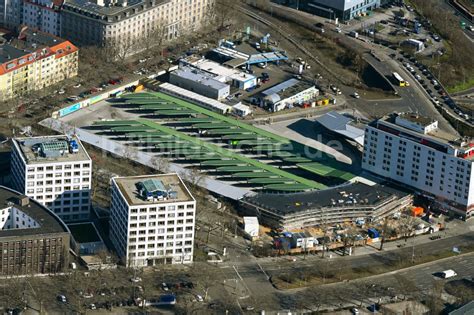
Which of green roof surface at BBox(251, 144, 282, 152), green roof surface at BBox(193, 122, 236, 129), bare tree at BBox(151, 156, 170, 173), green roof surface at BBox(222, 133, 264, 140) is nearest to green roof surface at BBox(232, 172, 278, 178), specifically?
green roof surface at BBox(251, 144, 282, 152)

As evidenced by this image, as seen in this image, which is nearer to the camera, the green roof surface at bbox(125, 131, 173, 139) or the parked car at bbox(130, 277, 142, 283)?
the parked car at bbox(130, 277, 142, 283)

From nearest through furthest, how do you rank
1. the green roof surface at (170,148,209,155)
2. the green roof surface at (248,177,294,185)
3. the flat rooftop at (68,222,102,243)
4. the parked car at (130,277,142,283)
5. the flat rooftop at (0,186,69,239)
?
the flat rooftop at (0,186,69,239) → the parked car at (130,277,142,283) → the flat rooftop at (68,222,102,243) → the green roof surface at (248,177,294,185) → the green roof surface at (170,148,209,155)

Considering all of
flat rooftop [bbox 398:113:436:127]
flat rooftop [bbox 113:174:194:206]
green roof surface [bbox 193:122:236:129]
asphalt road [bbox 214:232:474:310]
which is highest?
flat rooftop [bbox 398:113:436:127]

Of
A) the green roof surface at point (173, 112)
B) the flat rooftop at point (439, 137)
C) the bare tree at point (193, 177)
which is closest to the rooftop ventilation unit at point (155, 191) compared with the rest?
the bare tree at point (193, 177)

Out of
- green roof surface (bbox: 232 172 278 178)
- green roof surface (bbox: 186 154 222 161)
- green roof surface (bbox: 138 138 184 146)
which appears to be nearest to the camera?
green roof surface (bbox: 232 172 278 178)

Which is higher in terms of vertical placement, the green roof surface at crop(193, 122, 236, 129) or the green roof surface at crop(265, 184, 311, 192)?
the green roof surface at crop(193, 122, 236, 129)

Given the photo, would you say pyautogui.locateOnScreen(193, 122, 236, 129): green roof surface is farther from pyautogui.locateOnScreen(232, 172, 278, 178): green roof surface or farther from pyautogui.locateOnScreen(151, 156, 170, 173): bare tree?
pyautogui.locateOnScreen(232, 172, 278, 178): green roof surface

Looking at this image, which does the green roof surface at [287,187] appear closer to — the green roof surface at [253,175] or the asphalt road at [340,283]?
the green roof surface at [253,175]

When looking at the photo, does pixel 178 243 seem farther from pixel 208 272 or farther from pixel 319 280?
pixel 319 280
